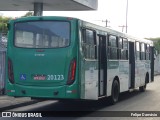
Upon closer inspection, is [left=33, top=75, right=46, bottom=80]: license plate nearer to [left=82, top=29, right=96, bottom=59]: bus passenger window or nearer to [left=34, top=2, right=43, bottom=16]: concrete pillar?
[left=82, top=29, right=96, bottom=59]: bus passenger window

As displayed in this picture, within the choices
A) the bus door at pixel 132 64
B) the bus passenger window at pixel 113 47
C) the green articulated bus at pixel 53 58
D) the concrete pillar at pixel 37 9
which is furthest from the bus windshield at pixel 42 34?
the concrete pillar at pixel 37 9

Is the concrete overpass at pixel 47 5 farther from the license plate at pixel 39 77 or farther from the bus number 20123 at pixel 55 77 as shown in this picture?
the bus number 20123 at pixel 55 77

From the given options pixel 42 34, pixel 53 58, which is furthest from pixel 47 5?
pixel 53 58

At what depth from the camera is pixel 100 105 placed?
53.1 ft

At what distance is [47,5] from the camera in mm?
33344

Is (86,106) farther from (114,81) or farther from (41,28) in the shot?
(41,28)

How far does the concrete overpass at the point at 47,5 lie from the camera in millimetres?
31094

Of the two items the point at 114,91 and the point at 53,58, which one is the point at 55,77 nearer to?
the point at 53,58

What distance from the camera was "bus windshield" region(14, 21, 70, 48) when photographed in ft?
41.9

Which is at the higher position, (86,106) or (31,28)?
(31,28)

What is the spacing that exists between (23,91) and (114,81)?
4790 millimetres

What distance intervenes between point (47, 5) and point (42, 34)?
2072cm

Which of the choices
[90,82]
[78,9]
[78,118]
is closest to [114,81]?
[90,82]

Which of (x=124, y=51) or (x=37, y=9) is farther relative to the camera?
(x=37, y=9)
